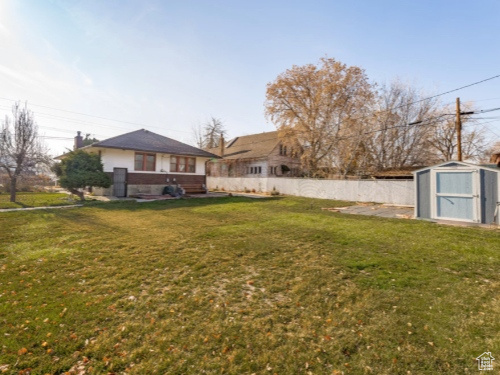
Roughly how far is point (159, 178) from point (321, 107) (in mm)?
17831

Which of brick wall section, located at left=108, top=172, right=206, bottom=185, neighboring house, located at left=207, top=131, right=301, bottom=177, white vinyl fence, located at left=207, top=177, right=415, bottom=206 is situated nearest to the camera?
white vinyl fence, located at left=207, top=177, right=415, bottom=206

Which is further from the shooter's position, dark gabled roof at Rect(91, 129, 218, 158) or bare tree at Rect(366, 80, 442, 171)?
bare tree at Rect(366, 80, 442, 171)

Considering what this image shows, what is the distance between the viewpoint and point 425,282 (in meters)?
4.14

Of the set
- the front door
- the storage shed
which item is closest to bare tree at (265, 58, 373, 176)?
the storage shed

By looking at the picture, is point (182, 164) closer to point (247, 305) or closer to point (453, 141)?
Result: point (247, 305)

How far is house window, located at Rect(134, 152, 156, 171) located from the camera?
18.7m

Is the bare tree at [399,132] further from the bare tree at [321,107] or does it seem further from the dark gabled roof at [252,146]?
the dark gabled roof at [252,146]

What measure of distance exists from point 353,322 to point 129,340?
8.39ft

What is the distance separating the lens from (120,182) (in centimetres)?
1795

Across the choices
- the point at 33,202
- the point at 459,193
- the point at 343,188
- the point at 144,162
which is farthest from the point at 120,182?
the point at 459,193

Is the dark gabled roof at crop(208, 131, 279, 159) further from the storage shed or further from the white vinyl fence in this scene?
the storage shed

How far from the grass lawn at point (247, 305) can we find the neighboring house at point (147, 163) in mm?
11649

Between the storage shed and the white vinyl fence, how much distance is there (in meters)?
6.21

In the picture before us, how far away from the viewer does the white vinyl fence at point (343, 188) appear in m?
16.4
